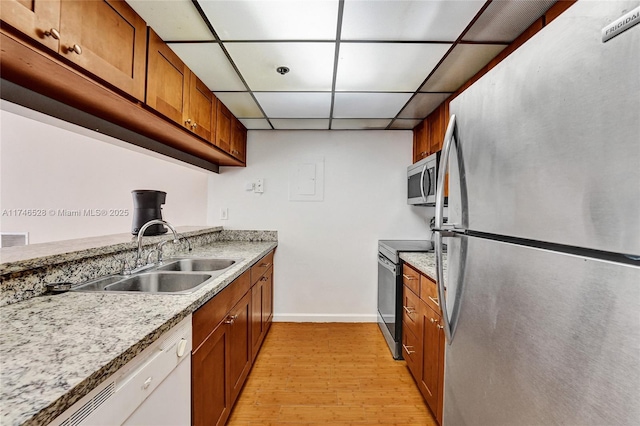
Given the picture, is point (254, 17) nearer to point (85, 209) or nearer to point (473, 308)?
point (473, 308)

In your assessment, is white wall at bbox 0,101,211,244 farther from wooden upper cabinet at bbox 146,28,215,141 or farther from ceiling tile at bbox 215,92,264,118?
wooden upper cabinet at bbox 146,28,215,141

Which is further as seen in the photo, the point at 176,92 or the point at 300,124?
the point at 300,124

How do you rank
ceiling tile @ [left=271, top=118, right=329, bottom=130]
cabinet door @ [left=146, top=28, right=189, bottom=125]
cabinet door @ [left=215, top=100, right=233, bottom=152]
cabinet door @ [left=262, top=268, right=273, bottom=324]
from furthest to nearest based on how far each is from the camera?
ceiling tile @ [left=271, top=118, right=329, bottom=130]
cabinet door @ [left=262, top=268, right=273, bottom=324]
cabinet door @ [left=215, top=100, right=233, bottom=152]
cabinet door @ [left=146, top=28, right=189, bottom=125]

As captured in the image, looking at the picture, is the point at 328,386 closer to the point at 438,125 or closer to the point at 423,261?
the point at 423,261

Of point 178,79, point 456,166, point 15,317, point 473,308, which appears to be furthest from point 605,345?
point 178,79

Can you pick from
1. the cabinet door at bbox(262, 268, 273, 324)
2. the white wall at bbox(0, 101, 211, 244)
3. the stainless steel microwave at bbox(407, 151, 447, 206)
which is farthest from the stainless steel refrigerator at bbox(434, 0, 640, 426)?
the white wall at bbox(0, 101, 211, 244)

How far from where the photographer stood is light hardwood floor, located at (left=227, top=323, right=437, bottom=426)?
1.68m

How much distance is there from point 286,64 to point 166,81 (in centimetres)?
71

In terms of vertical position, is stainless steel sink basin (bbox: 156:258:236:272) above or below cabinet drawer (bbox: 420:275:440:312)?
above

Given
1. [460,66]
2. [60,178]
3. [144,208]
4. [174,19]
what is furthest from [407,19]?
[60,178]

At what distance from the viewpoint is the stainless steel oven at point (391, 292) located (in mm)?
2328

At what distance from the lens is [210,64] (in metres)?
1.76

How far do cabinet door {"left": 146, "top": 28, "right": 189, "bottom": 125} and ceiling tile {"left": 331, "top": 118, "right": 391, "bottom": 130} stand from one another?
1.47 metres

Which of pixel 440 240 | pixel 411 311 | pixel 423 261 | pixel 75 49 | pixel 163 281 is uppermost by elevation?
pixel 75 49
